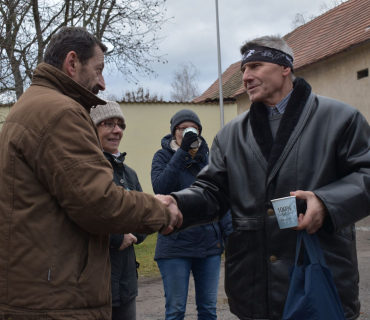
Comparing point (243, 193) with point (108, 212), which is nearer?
point (108, 212)

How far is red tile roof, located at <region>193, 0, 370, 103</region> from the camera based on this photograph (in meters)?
14.8

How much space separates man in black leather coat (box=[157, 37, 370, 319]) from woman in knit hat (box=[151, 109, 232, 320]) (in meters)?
1.07

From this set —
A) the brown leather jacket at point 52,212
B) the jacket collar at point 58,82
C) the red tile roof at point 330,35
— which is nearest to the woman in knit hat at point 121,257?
the brown leather jacket at point 52,212

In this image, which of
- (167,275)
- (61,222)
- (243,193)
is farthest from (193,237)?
(61,222)

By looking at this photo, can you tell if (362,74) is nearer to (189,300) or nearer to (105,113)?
(189,300)

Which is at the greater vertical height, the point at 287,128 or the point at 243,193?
the point at 287,128

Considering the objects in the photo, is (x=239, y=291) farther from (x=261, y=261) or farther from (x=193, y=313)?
(x=193, y=313)

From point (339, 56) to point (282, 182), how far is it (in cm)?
1374

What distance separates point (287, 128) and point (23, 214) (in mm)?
1383

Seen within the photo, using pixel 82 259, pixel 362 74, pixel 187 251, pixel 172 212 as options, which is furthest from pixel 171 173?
pixel 362 74

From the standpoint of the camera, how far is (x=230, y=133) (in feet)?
9.07

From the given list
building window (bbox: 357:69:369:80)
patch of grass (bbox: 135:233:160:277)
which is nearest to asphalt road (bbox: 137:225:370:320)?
patch of grass (bbox: 135:233:160:277)

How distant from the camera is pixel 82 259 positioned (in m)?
2.08

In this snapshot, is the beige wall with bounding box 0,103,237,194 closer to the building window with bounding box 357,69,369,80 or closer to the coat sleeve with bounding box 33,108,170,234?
the building window with bounding box 357,69,369,80
